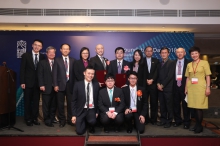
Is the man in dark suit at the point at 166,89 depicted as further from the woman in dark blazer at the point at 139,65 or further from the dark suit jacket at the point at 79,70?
the dark suit jacket at the point at 79,70

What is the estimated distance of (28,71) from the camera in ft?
13.5

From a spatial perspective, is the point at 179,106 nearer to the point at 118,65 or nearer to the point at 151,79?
the point at 151,79

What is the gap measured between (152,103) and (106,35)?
2.13 m

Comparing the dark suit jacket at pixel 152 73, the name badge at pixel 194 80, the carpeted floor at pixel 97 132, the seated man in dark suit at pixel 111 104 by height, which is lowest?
the carpeted floor at pixel 97 132

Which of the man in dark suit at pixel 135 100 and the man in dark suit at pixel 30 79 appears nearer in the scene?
the man in dark suit at pixel 135 100

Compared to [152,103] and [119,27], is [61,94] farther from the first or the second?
[119,27]

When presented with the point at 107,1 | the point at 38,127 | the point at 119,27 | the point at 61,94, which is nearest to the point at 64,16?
the point at 107,1

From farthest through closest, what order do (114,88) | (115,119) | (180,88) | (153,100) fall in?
1. (153,100)
2. (180,88)
3. (114,88)
4. (115,119)

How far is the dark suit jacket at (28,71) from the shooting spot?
13.4ft

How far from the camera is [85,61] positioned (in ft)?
13.6

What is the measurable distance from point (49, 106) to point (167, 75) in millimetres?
2228

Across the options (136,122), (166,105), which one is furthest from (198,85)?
(136,122)

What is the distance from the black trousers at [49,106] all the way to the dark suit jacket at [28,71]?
34 cm

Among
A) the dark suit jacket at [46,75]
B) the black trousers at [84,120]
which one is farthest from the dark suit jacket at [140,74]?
the dark suit jacket at [46,75]
